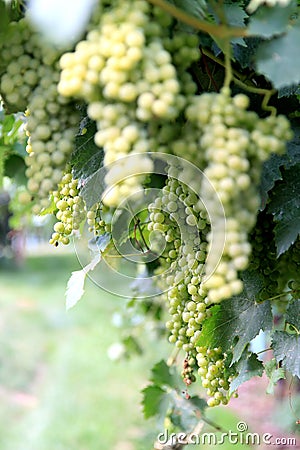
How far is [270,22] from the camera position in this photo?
50 centimetres

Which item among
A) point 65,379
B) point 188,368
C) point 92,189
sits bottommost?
point 65,379

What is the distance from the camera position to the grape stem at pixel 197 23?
0.48 meters

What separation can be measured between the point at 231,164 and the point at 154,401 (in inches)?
37.4

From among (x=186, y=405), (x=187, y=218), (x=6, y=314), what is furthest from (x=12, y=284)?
(x=187, y=218)

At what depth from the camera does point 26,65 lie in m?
0.54

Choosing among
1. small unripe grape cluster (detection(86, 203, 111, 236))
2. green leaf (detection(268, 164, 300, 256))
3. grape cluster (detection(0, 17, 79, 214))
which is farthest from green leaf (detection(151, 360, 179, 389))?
grape cluster (detection(0, 17, 79, 214))

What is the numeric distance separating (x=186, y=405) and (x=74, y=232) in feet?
1.89

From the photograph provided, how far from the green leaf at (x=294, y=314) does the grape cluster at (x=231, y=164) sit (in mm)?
388

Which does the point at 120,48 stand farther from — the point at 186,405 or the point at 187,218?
the point at 186,405

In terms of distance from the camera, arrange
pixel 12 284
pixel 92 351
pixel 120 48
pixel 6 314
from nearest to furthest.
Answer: pixel 120 48 < pixel 92 351 < pixel 6 314 < pixel 12 284

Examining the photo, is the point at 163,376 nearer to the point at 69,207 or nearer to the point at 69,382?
the point at 69,207

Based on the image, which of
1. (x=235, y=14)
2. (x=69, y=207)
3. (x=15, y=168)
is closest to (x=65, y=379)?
(x=15, y=168)

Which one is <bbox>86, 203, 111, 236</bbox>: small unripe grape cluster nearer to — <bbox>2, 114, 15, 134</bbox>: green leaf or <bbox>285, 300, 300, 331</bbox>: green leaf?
<bbox>285, 300, 300, 331</bbox>: green leaf

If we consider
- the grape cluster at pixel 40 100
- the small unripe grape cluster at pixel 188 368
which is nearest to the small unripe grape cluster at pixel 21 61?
the grape cluster at pixel 40 100
